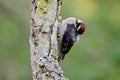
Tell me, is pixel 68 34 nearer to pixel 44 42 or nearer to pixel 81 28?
pixel 81 28

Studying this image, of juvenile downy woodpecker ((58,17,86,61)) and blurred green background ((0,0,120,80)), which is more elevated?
juvenile downy woodpecker ((58,17,86,61))

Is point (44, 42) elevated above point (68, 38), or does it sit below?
above

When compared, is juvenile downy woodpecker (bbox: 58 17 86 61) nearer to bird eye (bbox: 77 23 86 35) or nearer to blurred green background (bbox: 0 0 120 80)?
bird eye (bbox: 77 23 86 35)

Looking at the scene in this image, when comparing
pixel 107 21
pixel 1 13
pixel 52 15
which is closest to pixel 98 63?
pixel 107 21

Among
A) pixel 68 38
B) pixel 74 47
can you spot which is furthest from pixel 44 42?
pixel 74 47

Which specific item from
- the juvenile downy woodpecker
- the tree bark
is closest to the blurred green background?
the juvenile downy woodpecker
